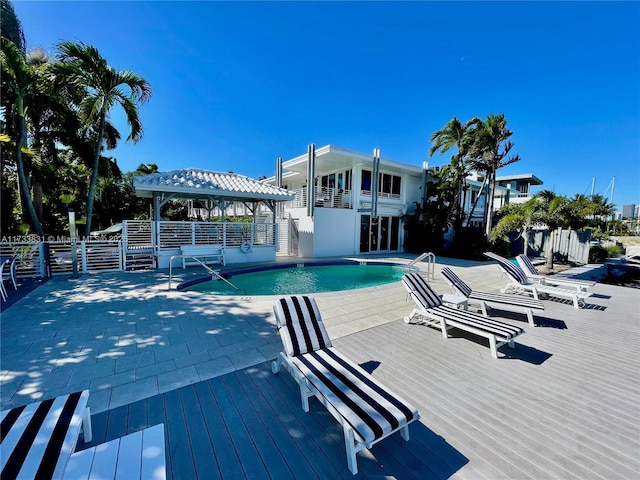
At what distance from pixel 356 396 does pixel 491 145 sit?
17.3m

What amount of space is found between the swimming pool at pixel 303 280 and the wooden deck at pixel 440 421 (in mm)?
5254

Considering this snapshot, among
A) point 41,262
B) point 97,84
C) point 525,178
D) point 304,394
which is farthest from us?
point 525,178

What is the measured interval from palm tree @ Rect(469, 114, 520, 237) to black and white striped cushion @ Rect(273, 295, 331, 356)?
15916mm

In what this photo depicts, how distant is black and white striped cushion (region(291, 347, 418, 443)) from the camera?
203 centimetres

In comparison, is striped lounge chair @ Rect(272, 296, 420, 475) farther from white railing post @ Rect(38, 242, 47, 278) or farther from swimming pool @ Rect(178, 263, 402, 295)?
white railing post @ Rect(38, 242, 47, 278)

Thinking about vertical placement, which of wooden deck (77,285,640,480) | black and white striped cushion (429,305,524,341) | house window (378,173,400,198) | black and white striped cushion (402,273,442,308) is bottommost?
wooden deck (77,285,640,480)

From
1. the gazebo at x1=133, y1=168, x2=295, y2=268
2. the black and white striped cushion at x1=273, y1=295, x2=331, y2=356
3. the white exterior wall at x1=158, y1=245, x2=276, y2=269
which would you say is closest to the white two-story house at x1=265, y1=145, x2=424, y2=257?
the gazebo at x1=133, y1=168, x2=295, y2=268

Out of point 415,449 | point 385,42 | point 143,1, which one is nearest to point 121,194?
point 143,1

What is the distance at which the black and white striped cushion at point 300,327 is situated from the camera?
321 centimetres

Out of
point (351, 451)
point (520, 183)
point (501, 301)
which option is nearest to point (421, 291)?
point (501, 301)

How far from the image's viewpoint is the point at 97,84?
32.2 feet

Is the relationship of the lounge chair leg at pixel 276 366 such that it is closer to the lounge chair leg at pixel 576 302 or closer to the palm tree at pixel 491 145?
the lounge chair leg at pixel 576 302

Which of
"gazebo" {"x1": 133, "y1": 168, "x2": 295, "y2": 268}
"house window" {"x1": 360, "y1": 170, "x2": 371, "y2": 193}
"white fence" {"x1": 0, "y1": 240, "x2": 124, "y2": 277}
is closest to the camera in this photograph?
"white fence" {"x1": 0, "y1": 240, "x2": 124, "y2": 277}

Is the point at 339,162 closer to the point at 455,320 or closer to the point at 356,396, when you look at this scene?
the point at 455,320
